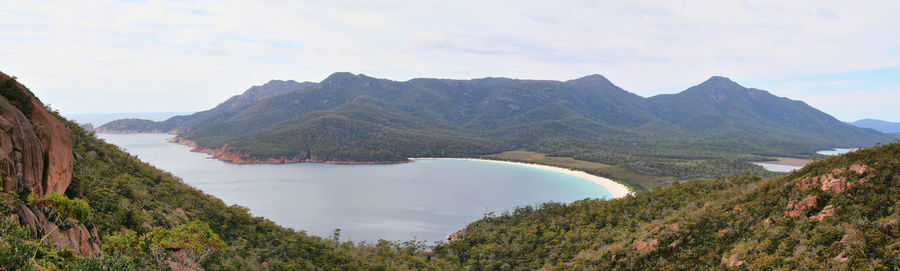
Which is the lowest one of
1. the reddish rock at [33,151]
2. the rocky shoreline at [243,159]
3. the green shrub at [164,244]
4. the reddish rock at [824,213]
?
the rocky shoreline at [243,159]

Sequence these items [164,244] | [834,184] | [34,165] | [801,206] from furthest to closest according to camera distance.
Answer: [801,206], [834,184], [164,244], [34,165]

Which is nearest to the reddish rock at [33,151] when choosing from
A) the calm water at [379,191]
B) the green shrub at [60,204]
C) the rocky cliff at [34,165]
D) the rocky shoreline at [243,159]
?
the rocky cliff at [34,165]

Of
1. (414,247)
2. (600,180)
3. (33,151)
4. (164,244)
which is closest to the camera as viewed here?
(33,151)

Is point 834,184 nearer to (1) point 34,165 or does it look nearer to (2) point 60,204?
(2) point 60,204

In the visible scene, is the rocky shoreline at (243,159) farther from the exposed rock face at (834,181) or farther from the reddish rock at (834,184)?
→ the reddish rock at (834,184)

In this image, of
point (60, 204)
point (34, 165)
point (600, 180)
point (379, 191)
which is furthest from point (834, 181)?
point (600, 180)

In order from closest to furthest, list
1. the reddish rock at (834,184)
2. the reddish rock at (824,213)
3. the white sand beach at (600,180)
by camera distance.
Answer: the reddish rock at (824,213) < the reddish rock at (834,184) < the white sand beach at (600,180)

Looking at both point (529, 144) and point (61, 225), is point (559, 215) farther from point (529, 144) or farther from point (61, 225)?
point (529, 144)
